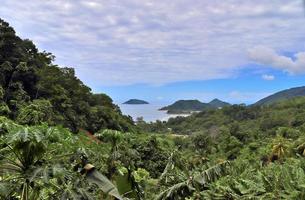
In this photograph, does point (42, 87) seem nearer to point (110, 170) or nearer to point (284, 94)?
point (110, 170)

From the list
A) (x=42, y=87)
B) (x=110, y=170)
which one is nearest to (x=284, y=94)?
(x=42, y=87)

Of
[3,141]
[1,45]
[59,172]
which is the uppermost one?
[1,45]

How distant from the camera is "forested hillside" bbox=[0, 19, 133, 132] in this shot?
35312 mm

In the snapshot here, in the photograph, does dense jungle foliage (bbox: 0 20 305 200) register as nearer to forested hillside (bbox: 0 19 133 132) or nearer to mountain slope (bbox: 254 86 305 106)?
forested hillside (bbox: 0 19 133 132)

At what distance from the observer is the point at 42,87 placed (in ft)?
128

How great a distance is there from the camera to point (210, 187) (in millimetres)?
11000

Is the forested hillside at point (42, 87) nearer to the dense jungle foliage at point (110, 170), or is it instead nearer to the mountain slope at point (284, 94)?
the dense jungle foliage at point (110, 170)

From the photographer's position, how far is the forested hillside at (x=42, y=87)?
35312 mm

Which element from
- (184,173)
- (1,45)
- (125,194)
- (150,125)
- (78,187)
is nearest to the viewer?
(78,187)

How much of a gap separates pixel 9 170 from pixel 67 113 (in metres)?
35.1

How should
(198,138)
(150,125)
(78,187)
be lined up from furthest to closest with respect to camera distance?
(150,125)
(198,138)
(78,187)

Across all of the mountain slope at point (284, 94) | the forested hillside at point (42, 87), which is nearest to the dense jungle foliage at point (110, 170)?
the forested hillside at point (42, 87)

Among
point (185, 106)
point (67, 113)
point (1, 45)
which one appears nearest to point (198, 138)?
point (67, 113)

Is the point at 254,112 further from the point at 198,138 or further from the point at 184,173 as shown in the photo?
the point at 184,173
